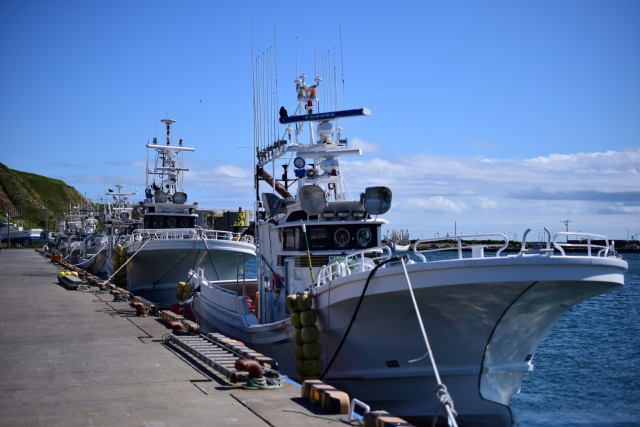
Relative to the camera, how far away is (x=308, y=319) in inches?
526

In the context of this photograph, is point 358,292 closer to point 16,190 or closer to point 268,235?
point 268,235

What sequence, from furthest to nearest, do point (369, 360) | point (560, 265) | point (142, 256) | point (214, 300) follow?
point (142, 256) → point (214, 300) → point (369, 360) → point (560, 265)

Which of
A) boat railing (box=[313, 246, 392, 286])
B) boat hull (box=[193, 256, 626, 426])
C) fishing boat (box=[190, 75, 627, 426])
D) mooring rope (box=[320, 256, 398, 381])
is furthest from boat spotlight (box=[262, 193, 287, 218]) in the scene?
mooring rope (box=[320, 256, 398, 381])

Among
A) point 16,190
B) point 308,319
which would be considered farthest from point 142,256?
point 16,190

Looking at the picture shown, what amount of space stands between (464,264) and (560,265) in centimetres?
140

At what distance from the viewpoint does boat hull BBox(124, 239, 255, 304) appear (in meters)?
30.7

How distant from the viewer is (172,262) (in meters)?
32.3

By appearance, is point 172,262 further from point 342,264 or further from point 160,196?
point 342,264

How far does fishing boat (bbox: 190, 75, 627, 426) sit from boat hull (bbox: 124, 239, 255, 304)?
14.0 meters

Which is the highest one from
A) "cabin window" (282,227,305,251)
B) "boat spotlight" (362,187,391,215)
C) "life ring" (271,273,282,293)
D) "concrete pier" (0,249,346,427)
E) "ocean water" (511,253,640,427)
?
"boat spotlight" (362,187,391,215)

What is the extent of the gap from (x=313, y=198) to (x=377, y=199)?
4.54 feet

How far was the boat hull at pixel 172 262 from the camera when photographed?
30.7 metres

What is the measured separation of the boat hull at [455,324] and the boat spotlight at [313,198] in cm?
219

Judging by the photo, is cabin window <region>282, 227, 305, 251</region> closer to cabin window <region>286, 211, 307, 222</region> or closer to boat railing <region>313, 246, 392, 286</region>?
cabin window <region>286, 211, 307, 222</region>
